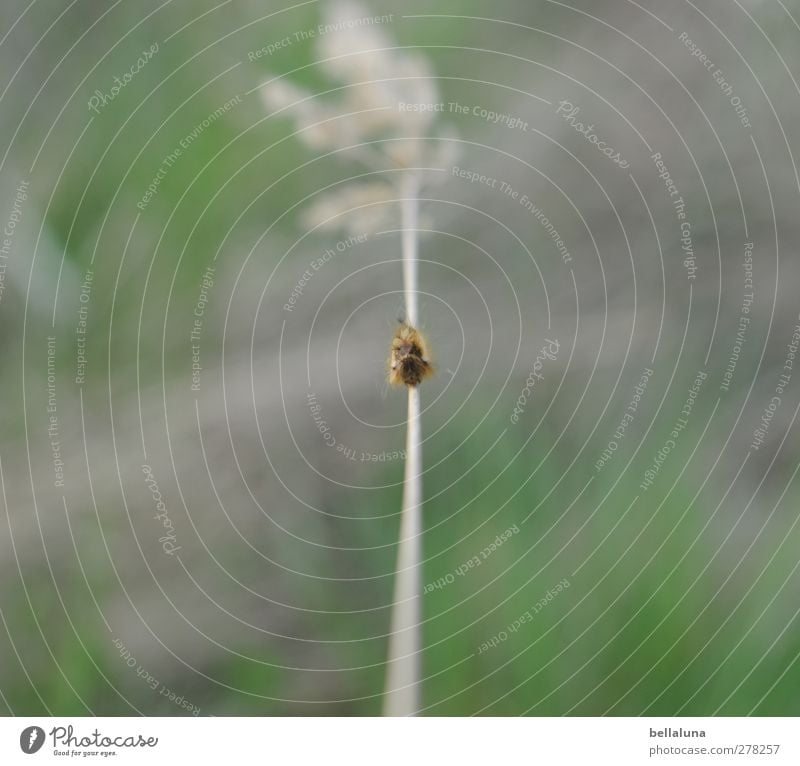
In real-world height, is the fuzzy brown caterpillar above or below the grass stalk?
above

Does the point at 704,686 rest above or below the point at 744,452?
below

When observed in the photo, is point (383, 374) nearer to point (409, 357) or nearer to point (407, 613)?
point (409, 357)

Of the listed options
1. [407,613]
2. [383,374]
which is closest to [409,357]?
[383,374]

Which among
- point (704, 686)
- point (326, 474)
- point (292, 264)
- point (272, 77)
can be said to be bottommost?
point (704, 686)

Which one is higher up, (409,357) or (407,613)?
(409,357)

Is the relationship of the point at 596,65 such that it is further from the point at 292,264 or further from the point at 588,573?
the point at 588,573

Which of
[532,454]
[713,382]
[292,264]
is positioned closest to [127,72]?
[292,264]

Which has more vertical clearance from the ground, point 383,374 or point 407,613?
point 383,374

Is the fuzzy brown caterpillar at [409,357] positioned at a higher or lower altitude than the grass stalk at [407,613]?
higher

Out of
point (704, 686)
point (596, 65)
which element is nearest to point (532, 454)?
point (704, 686)
